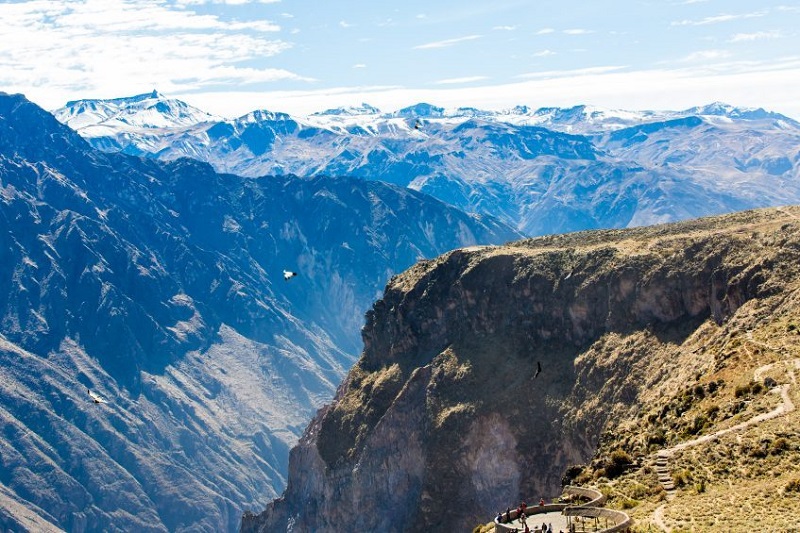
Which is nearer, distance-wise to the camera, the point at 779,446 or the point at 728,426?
the point at 779,446

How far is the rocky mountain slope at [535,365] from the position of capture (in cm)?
11662

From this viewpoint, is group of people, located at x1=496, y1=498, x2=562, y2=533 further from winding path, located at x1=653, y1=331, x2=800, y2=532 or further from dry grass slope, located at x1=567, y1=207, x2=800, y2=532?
winding path, located at x1=653, y1=331, x2=800, y2=532

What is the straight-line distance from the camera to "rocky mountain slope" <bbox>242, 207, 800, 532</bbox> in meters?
117

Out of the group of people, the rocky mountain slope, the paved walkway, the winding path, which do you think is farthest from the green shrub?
the group of people

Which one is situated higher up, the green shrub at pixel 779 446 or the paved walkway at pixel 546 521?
the green shrub at pixel 779 446

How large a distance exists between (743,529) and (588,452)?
2879 inches

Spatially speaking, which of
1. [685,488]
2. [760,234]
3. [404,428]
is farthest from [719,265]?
[685,488]

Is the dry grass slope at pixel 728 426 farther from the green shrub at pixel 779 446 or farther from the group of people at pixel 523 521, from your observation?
the group of people at pixel 523 521

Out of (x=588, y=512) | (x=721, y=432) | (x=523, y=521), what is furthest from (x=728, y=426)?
(x=523, y=521)

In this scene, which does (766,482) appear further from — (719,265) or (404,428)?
(404,428)

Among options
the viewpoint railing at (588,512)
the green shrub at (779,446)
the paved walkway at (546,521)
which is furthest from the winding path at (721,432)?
the paved walkway at (546,521)

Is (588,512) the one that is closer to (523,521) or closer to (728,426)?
(523,521)

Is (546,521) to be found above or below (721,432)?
above

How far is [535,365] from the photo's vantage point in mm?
148500
